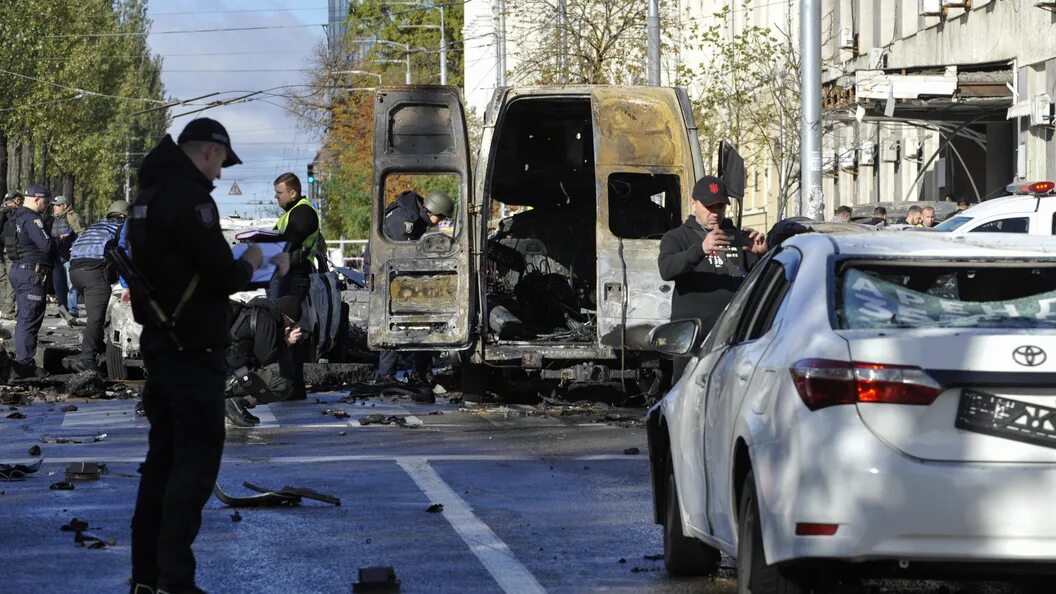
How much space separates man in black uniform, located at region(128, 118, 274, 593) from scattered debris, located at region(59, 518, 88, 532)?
203 centimetres

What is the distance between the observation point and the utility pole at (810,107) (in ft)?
76.0

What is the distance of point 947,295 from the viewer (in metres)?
6.01

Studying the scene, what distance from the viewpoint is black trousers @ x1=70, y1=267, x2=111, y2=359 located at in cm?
1867

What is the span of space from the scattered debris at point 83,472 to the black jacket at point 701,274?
3.40 meters

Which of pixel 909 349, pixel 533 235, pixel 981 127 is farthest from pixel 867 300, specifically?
pixel 981 127

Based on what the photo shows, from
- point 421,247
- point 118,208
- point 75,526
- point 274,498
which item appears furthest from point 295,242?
point 75,526

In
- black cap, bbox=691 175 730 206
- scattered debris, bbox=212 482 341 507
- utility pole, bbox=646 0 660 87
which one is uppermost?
utility pole, bbox=646 0 660 87

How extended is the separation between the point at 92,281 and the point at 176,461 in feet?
41.5

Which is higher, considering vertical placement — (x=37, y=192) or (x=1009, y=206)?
(x=37, y=192)

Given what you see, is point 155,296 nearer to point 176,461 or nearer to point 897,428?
point 176,461

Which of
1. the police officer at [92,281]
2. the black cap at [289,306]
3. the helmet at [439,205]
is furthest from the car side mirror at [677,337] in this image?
the police officer at [92,281]

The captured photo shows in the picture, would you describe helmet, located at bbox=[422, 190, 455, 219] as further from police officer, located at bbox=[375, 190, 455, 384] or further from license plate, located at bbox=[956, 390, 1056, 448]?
license plate, located at bbox=[956, 390, 1056, 448]

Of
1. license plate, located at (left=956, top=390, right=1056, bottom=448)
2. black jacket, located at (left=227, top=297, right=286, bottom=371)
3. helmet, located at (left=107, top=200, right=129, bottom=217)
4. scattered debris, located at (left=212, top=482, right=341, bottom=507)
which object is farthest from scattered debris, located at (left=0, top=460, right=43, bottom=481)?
helmet, located at (left=107, top=200, right=129, bottom=217)

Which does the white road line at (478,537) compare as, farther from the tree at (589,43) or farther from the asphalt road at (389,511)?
the tree at (589,43)
